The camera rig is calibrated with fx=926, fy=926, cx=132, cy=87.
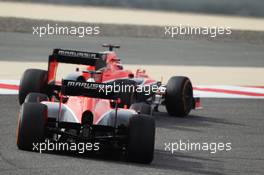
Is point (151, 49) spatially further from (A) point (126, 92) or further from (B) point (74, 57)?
(A) point (126, 92)

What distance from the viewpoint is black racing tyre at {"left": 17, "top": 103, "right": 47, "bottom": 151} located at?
10.8 metres

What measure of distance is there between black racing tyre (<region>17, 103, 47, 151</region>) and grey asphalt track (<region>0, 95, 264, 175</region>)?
0.58 ft

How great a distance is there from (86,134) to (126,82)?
225 cm

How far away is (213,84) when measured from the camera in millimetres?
20656

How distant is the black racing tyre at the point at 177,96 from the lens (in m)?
15.1

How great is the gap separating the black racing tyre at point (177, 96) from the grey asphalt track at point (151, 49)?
8646mm

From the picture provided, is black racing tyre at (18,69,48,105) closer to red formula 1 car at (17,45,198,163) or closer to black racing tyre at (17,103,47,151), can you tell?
red formula 1 car at (17,45,198,163)

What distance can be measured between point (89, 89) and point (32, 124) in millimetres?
942

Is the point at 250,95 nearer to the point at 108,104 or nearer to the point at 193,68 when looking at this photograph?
the point at 193,68

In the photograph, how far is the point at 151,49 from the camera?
28.1 metres

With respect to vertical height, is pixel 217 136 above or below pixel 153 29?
below

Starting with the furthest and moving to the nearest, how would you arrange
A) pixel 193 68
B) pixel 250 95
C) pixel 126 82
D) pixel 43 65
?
pixel 193 68
pixel 43 65
pixel 250 95
pixel 126 82

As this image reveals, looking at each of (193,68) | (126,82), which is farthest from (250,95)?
(126,82)

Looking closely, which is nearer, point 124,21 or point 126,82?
point 126,82
